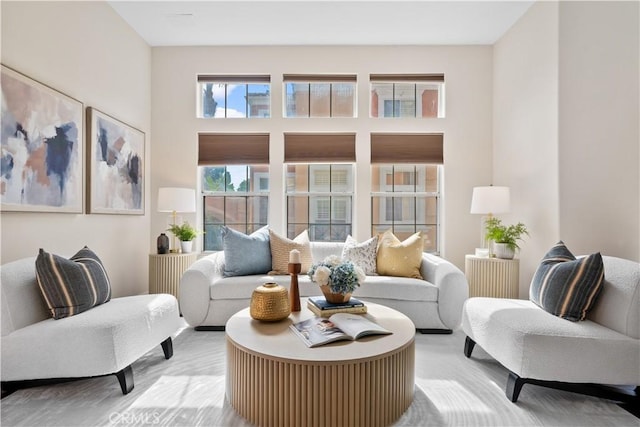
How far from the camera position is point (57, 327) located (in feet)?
6.06

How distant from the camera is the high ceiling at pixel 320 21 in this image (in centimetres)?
335

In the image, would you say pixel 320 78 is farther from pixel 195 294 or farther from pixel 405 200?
pixel 195 294

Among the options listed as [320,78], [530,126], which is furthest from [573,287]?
[320,78]

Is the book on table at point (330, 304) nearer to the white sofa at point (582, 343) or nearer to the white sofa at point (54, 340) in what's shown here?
the white sofa at point (582, 343)

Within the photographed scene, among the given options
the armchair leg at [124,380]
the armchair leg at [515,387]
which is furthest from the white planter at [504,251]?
the armchair leg at [124,380]

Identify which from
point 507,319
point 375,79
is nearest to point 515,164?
point 375,79

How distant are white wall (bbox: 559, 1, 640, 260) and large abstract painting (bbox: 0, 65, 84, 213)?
4280 millimetres

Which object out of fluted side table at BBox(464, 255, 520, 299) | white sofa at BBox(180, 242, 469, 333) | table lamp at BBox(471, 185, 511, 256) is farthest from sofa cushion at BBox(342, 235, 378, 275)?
table lamp at BBox(471, 185, 511, 256)

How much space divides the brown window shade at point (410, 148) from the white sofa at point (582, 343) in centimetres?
239

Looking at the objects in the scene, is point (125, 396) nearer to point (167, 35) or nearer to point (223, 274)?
point (223, 274)

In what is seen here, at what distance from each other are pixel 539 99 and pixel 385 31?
5.88 feet

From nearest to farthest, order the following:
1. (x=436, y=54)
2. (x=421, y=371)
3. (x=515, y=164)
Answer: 1. (x=421, y=371)
2. (x=515, y=164)
3. (x=436, y=54)

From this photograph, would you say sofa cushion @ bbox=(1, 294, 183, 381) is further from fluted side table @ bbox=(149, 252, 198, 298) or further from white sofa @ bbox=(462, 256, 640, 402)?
white sofa @ bbox=(462, 256, 640, 402)

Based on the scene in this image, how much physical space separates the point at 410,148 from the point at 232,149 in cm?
226
